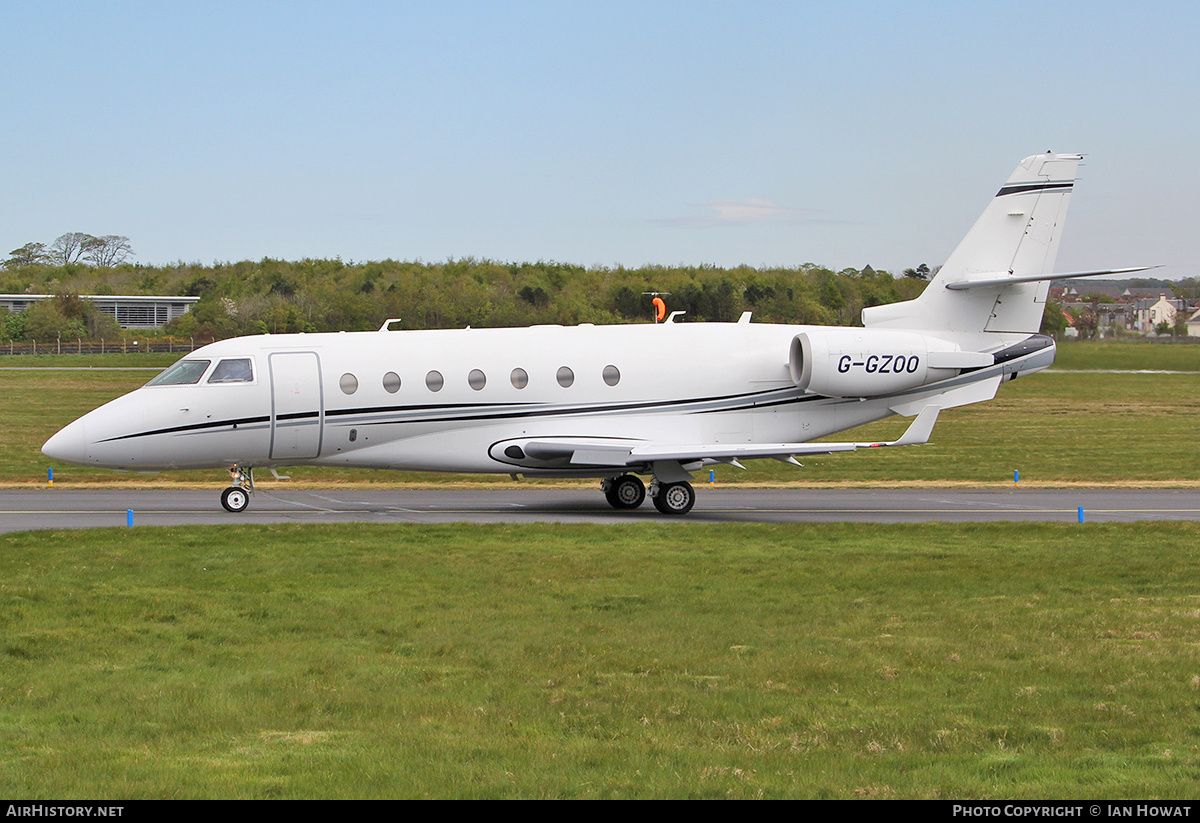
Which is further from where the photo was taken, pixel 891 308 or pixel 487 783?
pixel 891 308

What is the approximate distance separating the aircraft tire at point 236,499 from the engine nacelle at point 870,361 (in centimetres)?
1101

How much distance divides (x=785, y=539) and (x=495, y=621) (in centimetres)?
790

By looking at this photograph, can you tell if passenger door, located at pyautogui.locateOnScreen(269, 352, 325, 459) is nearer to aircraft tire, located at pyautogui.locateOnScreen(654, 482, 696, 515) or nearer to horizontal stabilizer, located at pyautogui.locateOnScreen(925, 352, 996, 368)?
aircraft tire, located at pyautogui.locateOnScreen(654, 482, 696, 515)

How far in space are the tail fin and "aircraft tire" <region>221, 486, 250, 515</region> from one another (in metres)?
13.6

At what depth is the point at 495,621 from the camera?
12859 millimetres

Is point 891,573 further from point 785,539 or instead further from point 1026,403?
point 1026,403

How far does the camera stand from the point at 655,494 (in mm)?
24422

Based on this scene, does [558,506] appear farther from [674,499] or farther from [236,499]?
[236,499]

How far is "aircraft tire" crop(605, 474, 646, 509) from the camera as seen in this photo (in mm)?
25000

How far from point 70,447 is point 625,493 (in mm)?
10356

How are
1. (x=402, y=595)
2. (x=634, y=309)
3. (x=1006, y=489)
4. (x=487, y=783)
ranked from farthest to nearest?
1. (x=634, y=309)
2. (x=1006, y=489)
3. (x=402, y=595)
4. (x=487, y=783)

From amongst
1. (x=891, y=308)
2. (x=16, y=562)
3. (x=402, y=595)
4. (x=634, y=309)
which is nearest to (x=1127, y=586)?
(x=402, y=595)

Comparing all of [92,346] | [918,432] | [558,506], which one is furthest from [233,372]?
[92,346]
